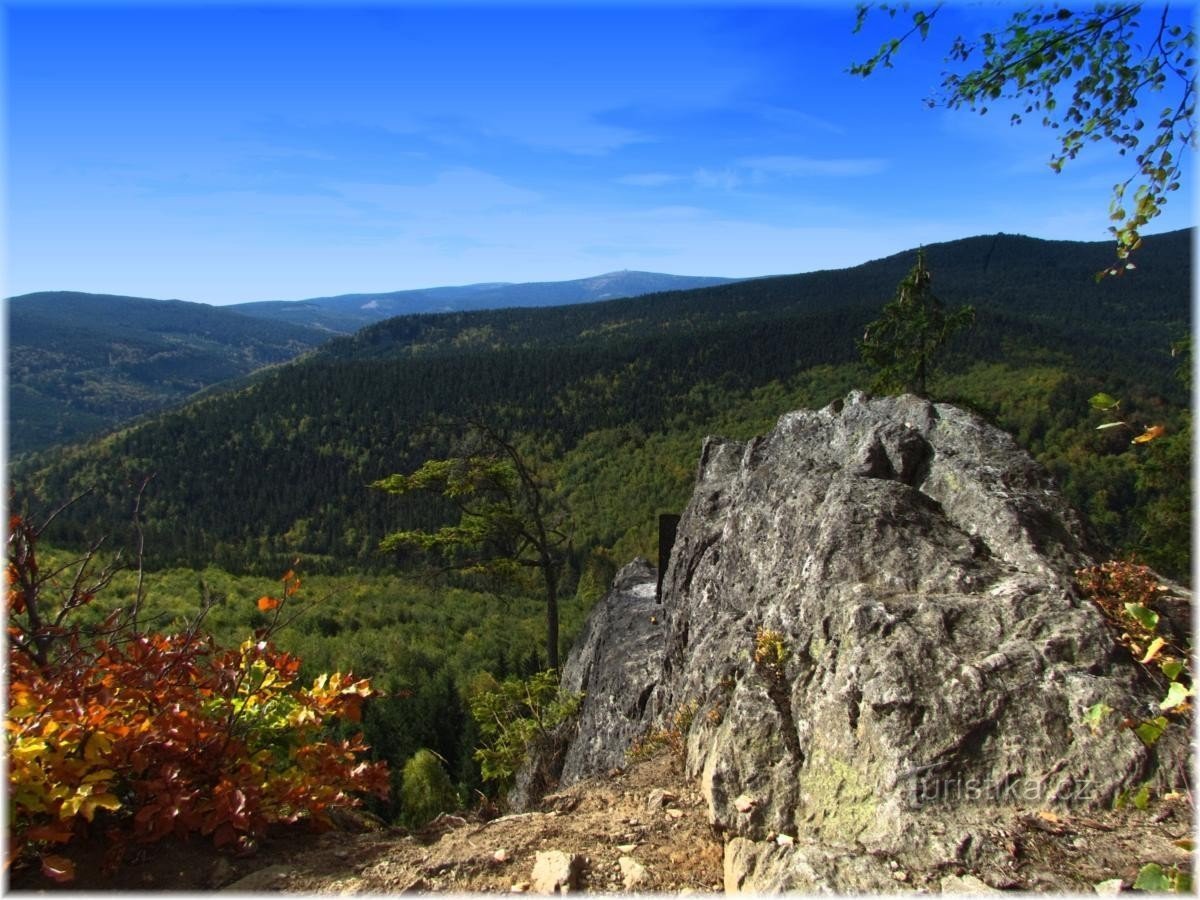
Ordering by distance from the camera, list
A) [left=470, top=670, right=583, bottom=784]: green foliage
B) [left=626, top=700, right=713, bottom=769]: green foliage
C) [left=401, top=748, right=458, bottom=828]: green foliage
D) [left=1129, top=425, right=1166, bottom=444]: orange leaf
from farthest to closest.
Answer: [left=401, top=748, right=458, bottom=828]: green foliage < [left=470, top=670, right=583, bottom=784]: green foliage < [left=626, top=700, right=713, bottom=769]: green foliage < [left=1129, top=425, right=1166, bottom=444]: orange leaf

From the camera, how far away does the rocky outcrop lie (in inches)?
162

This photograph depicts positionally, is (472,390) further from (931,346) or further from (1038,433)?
(931,346)

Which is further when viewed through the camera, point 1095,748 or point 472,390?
point 472,390

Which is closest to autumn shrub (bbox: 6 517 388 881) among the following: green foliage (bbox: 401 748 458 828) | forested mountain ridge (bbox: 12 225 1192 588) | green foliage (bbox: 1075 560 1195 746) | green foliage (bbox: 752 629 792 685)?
green foliage (bbox: 752 629 792 685)

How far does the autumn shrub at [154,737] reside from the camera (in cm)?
381

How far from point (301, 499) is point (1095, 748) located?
458 feet

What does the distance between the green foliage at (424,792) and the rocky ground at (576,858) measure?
20958 millimetres

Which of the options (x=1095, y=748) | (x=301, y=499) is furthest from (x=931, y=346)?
(x=301, y=499)

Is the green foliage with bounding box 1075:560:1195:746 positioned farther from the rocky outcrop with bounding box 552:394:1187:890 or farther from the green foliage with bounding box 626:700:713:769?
the green foliage with bounding box 626:700:713:769

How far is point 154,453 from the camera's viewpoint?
464 feet

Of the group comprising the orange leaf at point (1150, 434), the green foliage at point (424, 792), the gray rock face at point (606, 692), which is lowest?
the green foliage at point (424, 792)

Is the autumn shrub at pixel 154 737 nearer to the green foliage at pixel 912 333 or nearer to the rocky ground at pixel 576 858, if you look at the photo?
the rocky ground at pixel 576 858

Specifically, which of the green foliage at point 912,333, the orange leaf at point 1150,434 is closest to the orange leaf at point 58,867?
the orange leaf at point 1150,434

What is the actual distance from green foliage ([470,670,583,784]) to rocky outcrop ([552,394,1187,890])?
3.65 metres
